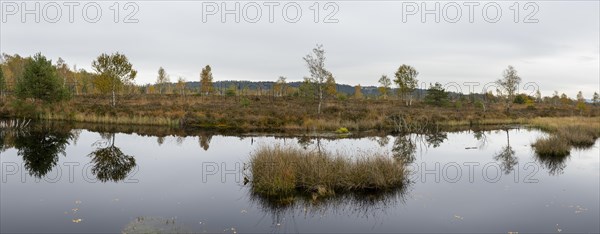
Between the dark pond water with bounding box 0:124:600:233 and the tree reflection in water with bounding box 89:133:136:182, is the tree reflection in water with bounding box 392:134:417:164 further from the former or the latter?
the tree reflection in water with bounding box 89:133:136:182

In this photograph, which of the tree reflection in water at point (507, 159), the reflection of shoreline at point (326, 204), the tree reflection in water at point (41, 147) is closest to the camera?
the reflection of shoreline at point (326, 204)

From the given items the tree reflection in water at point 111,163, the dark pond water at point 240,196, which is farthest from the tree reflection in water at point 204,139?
the tree reflection in water at point 111,163

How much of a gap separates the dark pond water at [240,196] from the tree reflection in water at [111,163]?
0.16ft

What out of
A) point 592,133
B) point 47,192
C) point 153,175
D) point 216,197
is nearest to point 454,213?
point 216,197

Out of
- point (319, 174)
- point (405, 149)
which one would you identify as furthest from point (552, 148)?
point (319, 174)

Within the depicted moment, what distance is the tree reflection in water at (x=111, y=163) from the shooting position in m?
17.1

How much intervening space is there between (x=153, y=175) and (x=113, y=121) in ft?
90.5

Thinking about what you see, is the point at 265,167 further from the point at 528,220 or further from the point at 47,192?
the point at 528,220

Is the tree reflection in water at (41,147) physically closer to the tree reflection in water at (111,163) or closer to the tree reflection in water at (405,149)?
the tree reflection in water at (111,163)

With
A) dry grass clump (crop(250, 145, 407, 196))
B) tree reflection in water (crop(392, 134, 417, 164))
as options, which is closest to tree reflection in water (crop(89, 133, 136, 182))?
dry grass clump (crop(250, 145, 407, 196))

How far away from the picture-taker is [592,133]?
1378 inches

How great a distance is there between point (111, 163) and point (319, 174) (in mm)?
11706

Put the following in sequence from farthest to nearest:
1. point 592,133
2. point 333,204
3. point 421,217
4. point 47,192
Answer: point 592,133 < point 47,192 < point 333,204 < point 421,217

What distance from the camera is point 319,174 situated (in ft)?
48.4
